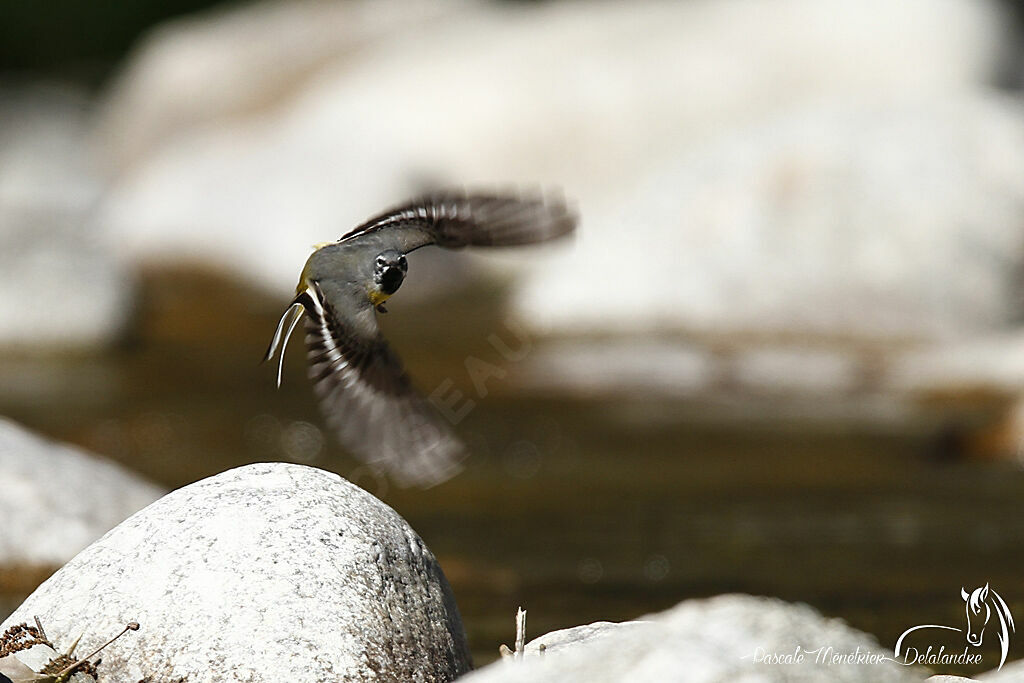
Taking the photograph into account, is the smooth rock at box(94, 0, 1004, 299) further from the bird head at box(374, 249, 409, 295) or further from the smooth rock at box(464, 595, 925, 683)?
the smooth rock at box(464, 595, 925, 683)

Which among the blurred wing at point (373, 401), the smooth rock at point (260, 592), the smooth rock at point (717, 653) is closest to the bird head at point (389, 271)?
the blurred wing at point (373, 401)

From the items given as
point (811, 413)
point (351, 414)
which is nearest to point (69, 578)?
point (351, 414)

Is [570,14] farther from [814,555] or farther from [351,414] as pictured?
[351,414]

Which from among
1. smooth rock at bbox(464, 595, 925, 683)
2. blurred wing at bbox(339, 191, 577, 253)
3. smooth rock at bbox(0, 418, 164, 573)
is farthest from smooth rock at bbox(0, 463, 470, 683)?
smooth rock at bbox(0, 418, 164, 573)

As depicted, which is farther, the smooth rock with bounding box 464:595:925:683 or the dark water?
the dark water

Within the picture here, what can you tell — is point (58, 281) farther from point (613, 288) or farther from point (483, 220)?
point (483, 220)
